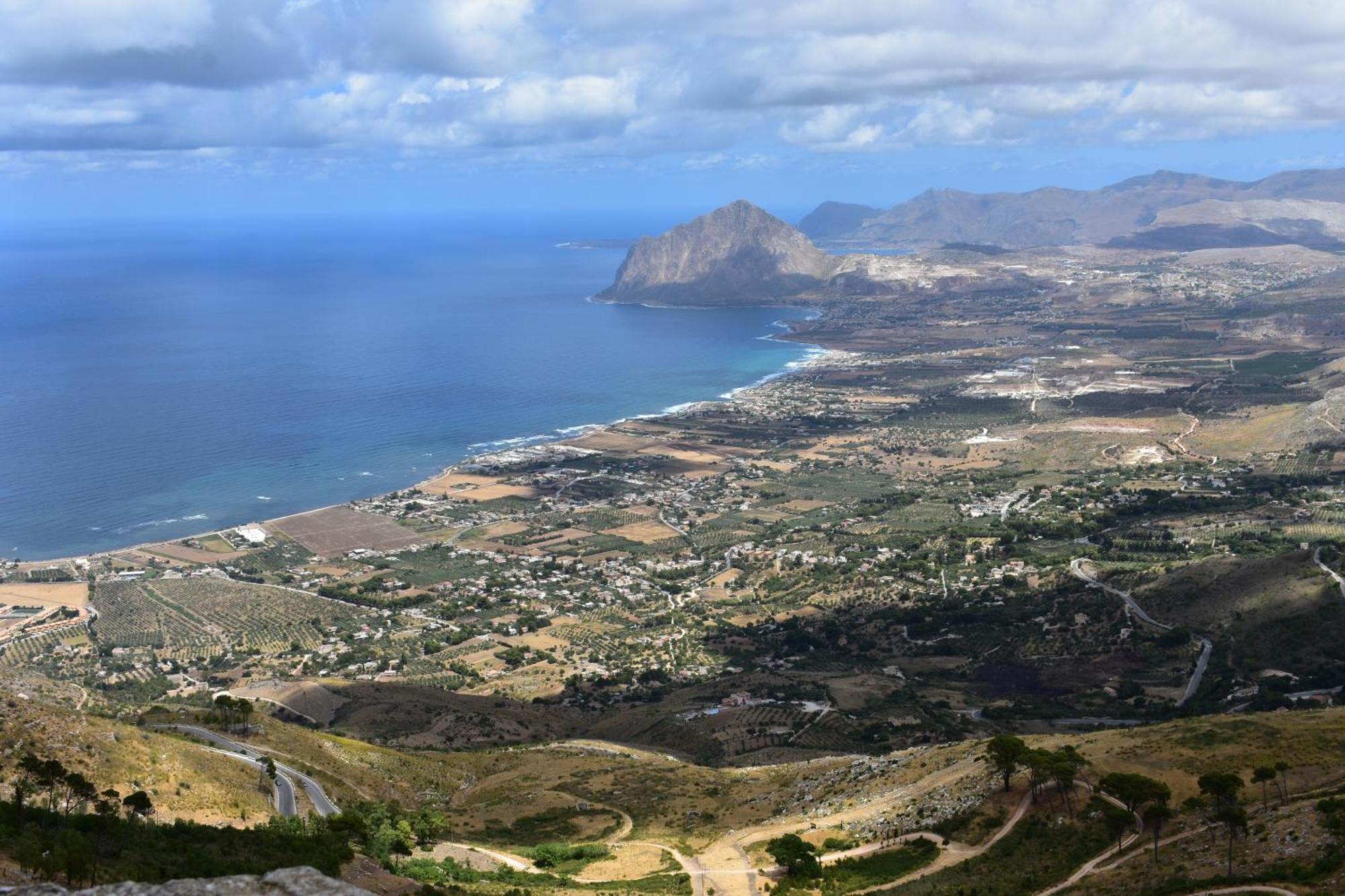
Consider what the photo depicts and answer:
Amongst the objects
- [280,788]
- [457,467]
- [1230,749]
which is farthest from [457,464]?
[1230,749]

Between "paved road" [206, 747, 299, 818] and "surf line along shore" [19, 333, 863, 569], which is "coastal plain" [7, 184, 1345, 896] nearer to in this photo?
"surf line along shore" [19, 333, 863, 569]

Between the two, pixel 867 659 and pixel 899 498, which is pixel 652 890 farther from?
pixel 899 498

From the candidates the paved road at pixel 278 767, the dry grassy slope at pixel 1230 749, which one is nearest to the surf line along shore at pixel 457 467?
the paved road at pixel 278 767

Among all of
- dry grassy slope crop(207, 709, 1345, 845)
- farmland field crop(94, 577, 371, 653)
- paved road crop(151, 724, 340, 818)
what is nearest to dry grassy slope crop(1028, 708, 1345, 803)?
dry grassy slope crop(207, 709, 1345, 845)

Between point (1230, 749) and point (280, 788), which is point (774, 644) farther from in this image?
point (280, 788)

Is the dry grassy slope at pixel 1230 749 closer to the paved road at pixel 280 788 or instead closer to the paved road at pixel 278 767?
the paved road at pixel 278 767
